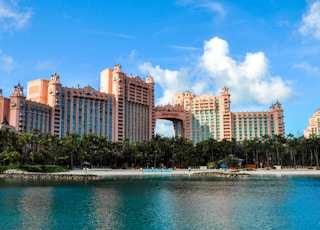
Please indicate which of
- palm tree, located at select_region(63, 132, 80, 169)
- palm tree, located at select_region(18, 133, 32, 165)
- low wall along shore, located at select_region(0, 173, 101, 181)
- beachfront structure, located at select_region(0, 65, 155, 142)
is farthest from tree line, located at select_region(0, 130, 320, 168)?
beachfront structure, located at select_region(0, 65, 155, 142)

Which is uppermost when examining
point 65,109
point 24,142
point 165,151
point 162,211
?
point 65,109

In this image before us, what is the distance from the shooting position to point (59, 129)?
592 ft

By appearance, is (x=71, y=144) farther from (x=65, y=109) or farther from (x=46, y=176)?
(x=65, y=109)

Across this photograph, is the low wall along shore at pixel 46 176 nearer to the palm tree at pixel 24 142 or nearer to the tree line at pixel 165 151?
the palm tree at pixel 24 142

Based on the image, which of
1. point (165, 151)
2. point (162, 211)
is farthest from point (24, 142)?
point (162, 211)

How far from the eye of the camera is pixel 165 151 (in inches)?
6033

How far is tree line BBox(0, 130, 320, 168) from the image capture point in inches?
4980

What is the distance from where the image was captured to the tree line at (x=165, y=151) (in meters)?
126

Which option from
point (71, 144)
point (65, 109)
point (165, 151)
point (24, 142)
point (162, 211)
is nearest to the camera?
point (162, 211)

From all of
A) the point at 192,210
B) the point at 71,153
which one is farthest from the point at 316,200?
the point at 71,153

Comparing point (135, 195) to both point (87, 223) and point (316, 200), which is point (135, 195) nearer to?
point (87, 223)

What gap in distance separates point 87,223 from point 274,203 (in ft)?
80.5

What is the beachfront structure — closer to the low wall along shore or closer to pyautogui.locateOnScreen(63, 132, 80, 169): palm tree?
pyautogui.locateOnScreen(63, 132, 80, 169): palm tree

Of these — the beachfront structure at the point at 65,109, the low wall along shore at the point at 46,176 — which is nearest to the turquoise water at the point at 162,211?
the low wall along shore at the point at 46,176
